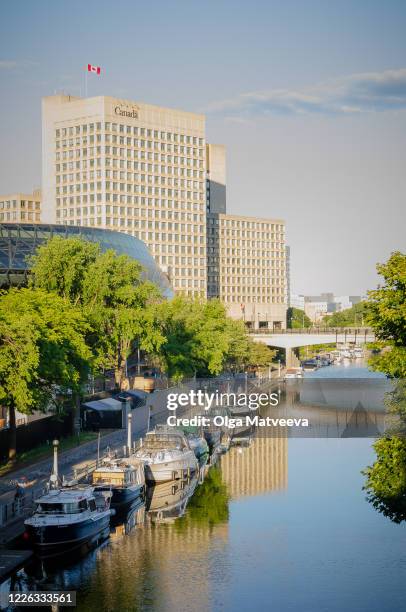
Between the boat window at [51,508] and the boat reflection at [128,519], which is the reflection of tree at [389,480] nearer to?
the boat reflection at [128,519]

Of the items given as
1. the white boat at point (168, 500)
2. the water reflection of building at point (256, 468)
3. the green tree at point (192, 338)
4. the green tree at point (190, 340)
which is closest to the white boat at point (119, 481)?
the white boat at point (168, 500)

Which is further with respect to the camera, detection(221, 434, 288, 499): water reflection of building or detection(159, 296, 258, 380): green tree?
detection(159, 296, 258, 380): green tree

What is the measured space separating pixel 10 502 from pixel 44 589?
29.9 ft

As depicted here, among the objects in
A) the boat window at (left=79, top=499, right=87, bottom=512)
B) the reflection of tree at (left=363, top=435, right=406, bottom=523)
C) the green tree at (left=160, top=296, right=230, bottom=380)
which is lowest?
the reflection of tree at (left=363, top=435, right=406, bottom=523)

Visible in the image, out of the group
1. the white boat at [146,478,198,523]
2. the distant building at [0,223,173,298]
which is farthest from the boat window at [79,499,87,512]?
the distant building at [0,223,173,298]

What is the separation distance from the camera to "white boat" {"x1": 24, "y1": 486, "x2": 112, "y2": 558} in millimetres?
55156

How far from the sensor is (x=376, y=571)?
54719 millimetres

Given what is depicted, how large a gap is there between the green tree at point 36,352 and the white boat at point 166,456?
7.61 m

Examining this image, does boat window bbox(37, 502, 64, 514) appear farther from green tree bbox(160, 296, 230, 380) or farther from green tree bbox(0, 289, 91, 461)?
green tree bbox(160, 296, 230, 380)

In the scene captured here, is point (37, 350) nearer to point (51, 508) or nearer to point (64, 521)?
point (51, 508)

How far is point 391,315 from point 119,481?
2458 centimetres

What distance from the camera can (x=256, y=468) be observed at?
3499 inches

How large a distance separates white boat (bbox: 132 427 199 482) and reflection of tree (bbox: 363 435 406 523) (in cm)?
1431

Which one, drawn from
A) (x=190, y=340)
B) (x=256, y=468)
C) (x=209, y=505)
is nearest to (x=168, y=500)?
(x=209, y=505)
